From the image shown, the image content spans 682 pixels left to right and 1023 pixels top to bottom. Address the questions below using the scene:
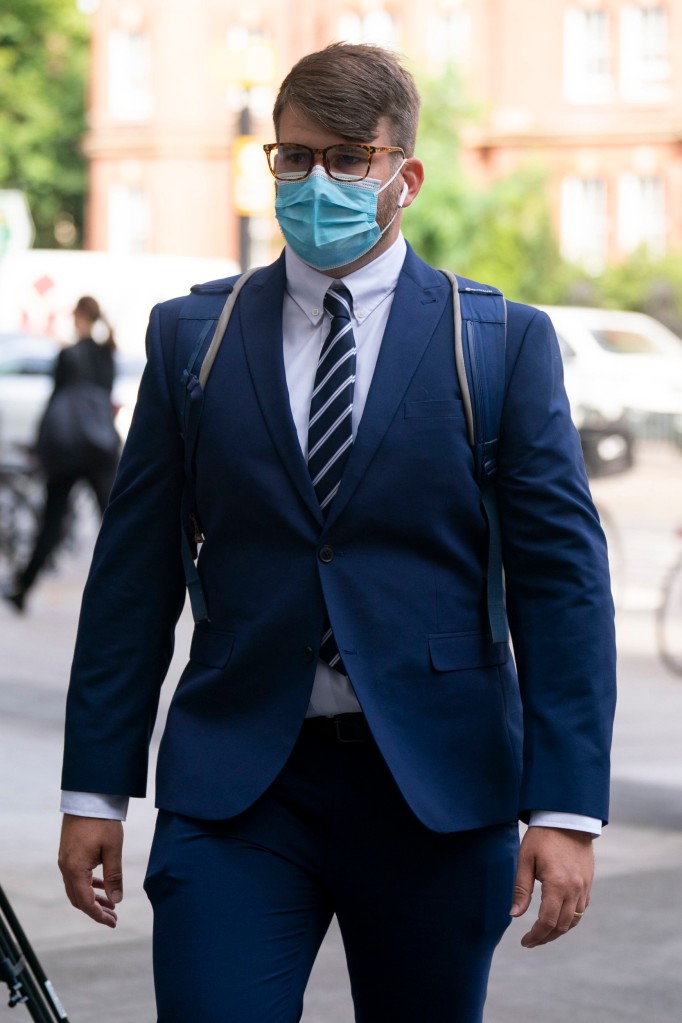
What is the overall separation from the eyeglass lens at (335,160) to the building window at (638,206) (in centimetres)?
4356

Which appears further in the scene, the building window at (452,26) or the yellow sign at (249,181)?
the building window at (452,26)

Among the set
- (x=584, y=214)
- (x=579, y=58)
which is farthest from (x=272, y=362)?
(x=579, y=58)

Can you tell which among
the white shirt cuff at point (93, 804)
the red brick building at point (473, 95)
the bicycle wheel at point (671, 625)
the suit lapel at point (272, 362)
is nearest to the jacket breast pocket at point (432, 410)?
the suit lapel at point (272, 362)

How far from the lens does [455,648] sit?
8.87 feet

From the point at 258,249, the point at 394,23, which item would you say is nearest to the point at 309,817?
the point at 258,249

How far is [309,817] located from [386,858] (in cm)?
12

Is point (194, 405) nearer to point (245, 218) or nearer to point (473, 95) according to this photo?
point (245, 218)

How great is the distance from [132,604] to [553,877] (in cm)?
71

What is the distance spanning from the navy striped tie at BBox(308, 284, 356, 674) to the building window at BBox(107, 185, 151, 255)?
162ft

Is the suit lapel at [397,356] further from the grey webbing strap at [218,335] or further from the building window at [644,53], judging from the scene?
the building window at [644,53]

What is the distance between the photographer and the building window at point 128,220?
51656 millimetres

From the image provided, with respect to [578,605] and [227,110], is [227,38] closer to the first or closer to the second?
[227,110]

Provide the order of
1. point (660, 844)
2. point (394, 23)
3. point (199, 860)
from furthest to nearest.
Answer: point (394, 23), point (660, 844), point (199, 860)

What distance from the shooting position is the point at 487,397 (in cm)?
271
